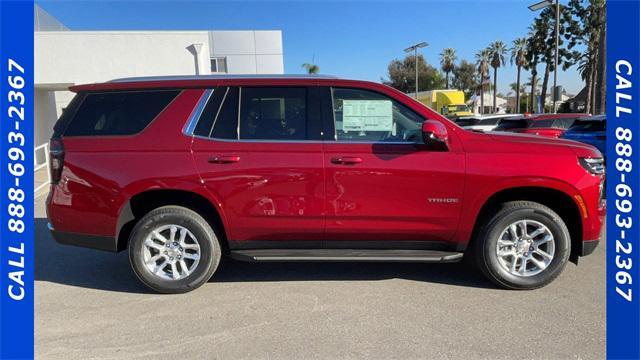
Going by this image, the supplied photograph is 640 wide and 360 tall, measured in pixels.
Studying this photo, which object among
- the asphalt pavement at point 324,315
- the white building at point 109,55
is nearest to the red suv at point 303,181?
the asphalt pavement at point 324,315

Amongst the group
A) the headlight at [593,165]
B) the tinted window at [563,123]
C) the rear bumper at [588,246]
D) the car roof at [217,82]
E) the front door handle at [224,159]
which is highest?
the tinted window at [563,123]

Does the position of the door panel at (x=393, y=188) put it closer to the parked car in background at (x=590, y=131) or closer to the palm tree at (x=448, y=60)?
the parked car in background at (x=590, y=131)

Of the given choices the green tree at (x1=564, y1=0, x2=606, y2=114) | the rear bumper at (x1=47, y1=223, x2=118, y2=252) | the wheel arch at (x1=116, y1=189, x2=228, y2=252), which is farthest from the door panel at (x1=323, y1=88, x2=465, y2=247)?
the green tree at (x1=564, y1=0, x2=606, y2=114)

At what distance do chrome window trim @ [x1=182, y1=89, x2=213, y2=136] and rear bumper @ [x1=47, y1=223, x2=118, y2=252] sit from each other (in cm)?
121

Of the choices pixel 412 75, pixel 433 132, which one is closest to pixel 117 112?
pixel 433 132

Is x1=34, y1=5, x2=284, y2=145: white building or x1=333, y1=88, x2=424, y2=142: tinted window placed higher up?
x1=34, y1=5, x2=284, y2=145: white building

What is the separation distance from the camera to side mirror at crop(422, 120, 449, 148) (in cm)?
362

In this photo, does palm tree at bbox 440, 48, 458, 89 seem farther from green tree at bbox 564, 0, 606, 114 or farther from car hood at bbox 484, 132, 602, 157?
car hood at bbox 484, 132, 602, 157

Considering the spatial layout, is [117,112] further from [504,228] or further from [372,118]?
[504,228]

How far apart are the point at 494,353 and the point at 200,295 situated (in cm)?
252

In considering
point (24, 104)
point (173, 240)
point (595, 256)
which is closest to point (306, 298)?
point (173, 240)

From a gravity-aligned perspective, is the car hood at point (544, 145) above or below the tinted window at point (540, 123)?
below

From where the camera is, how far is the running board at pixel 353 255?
12.5 ft

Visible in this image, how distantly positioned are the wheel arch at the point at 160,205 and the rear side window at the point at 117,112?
623mm
